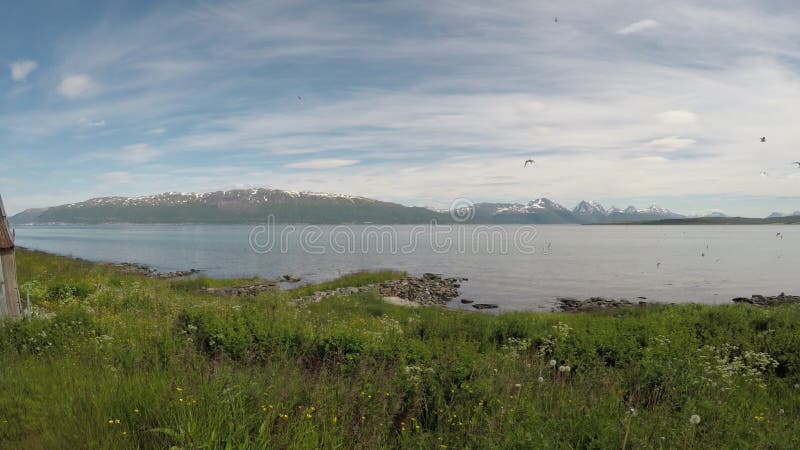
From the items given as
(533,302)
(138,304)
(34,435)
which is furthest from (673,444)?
(533,302)

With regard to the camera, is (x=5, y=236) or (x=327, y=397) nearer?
(x=327, y=397)

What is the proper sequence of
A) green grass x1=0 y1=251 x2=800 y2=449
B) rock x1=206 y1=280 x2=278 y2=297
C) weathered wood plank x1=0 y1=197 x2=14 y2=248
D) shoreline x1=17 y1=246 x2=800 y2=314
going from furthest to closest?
rock x1=206 y1=280 x2=278 y2=297
shoreline x1=17 y1=246 x2=800 y2=314
weathered wood plank x1=0 y1=197 x2=14 y2=248
green grass x1=0 y1=251 x2=800 y2=449

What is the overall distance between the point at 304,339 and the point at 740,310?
55.6 ft

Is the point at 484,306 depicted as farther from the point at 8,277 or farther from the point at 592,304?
the point at 8,277

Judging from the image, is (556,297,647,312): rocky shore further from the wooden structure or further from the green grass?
the wooden structure

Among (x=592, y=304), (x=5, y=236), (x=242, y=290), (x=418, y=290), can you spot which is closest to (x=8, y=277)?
(x=5, y=236)

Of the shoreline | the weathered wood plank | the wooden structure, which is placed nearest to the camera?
the wooden structure

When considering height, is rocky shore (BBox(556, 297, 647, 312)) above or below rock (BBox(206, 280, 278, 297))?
below

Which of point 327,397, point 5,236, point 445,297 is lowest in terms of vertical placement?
point 445,297

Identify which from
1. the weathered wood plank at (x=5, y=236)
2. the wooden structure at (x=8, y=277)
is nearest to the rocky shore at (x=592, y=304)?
the wooden structure at (x=8, y=277)

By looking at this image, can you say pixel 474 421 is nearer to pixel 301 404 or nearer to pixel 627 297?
pixel 301 404

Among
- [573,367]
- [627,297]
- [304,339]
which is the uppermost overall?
[304,339]

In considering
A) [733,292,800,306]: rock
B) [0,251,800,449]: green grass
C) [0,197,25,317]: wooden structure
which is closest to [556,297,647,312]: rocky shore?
[733,292,800,306]: rock

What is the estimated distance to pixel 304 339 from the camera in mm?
10062
